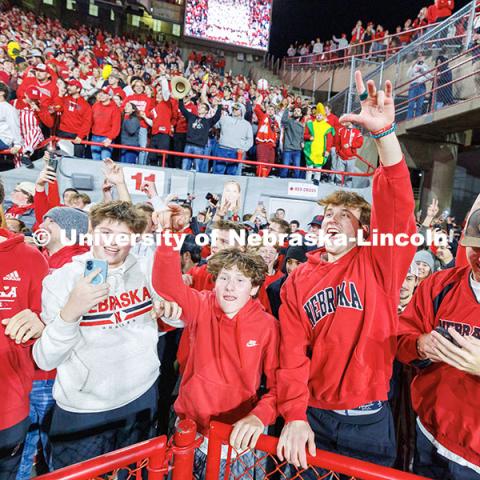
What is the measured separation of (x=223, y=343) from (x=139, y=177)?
5.95 m

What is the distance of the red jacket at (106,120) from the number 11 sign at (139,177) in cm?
92

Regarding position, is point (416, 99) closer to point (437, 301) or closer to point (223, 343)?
point (437, 301)

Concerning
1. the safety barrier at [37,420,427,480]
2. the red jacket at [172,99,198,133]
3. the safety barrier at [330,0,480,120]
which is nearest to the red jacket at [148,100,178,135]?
the red jacket at [172,99,198,133]

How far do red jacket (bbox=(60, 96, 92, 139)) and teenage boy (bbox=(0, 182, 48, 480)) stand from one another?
20.2ft

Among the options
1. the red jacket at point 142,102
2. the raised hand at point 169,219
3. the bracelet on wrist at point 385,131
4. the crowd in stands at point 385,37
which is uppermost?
the crowd in stands at point 385,37

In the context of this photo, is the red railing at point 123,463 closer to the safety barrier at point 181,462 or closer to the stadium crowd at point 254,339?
the safety barrier at point 181,462

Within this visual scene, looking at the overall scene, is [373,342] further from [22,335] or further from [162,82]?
[162,82]

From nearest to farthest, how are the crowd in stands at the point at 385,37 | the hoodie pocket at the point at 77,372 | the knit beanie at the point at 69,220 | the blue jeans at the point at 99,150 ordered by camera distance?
the hoodie pocket at the point at 77,372 → the knit beanie at the point at 69,220 → the blue jeans at the point at 99,150 → the crowd in stands at the point at 385,37

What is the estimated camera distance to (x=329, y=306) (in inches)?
68.7

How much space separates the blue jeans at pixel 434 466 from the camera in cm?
152

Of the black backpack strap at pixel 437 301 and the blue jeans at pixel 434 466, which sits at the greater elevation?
the black backpack strap at pixel 437 301

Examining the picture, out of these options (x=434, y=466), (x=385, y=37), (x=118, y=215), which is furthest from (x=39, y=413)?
(x=385, y=37)

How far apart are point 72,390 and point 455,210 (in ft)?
45.9

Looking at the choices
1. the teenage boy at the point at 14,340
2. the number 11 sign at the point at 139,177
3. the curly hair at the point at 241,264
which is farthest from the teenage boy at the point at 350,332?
the number 11 sign at the point at 139,177
